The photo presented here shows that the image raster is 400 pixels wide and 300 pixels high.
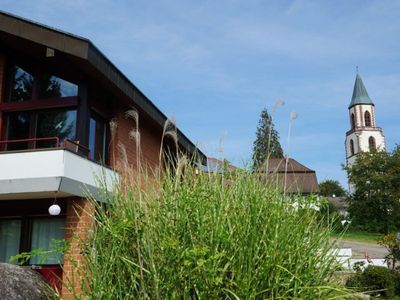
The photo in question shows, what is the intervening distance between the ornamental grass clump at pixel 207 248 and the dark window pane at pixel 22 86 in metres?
8.60

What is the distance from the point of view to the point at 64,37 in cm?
921

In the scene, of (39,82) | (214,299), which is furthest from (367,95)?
(214,299)

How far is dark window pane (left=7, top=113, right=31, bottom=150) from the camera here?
35.5 ft

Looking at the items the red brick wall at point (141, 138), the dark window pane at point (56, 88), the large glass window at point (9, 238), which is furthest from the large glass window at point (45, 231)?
the dark window pane at point (56, 88)

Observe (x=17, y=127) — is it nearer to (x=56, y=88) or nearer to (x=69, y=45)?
(x=56, y=88)

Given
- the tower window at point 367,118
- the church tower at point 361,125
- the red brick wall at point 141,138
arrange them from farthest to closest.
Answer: the tower window at point 367,118 < the church tower at point 361,125 < the red brick wall at point 141,138

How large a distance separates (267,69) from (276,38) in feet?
4.16

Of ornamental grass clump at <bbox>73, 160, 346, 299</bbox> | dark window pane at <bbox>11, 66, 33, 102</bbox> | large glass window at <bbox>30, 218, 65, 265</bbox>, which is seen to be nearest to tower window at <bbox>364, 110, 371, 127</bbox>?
dark window pane at <bbox>11, 66, 33, 102</bbox>

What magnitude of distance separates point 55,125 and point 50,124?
0.53 feet

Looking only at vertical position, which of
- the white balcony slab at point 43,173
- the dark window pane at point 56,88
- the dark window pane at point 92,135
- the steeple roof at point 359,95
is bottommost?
the white balcony slab at point 43,173

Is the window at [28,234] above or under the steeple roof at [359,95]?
under

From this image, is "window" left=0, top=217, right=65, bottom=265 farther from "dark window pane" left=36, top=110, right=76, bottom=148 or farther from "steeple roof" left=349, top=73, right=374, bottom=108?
"steeple roof" left=349, top=73, right=374, bottom=108

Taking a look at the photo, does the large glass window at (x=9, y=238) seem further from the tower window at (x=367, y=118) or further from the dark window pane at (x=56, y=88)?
the tower window at (x=367, y=118)

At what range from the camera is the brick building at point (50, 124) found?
8.98m
